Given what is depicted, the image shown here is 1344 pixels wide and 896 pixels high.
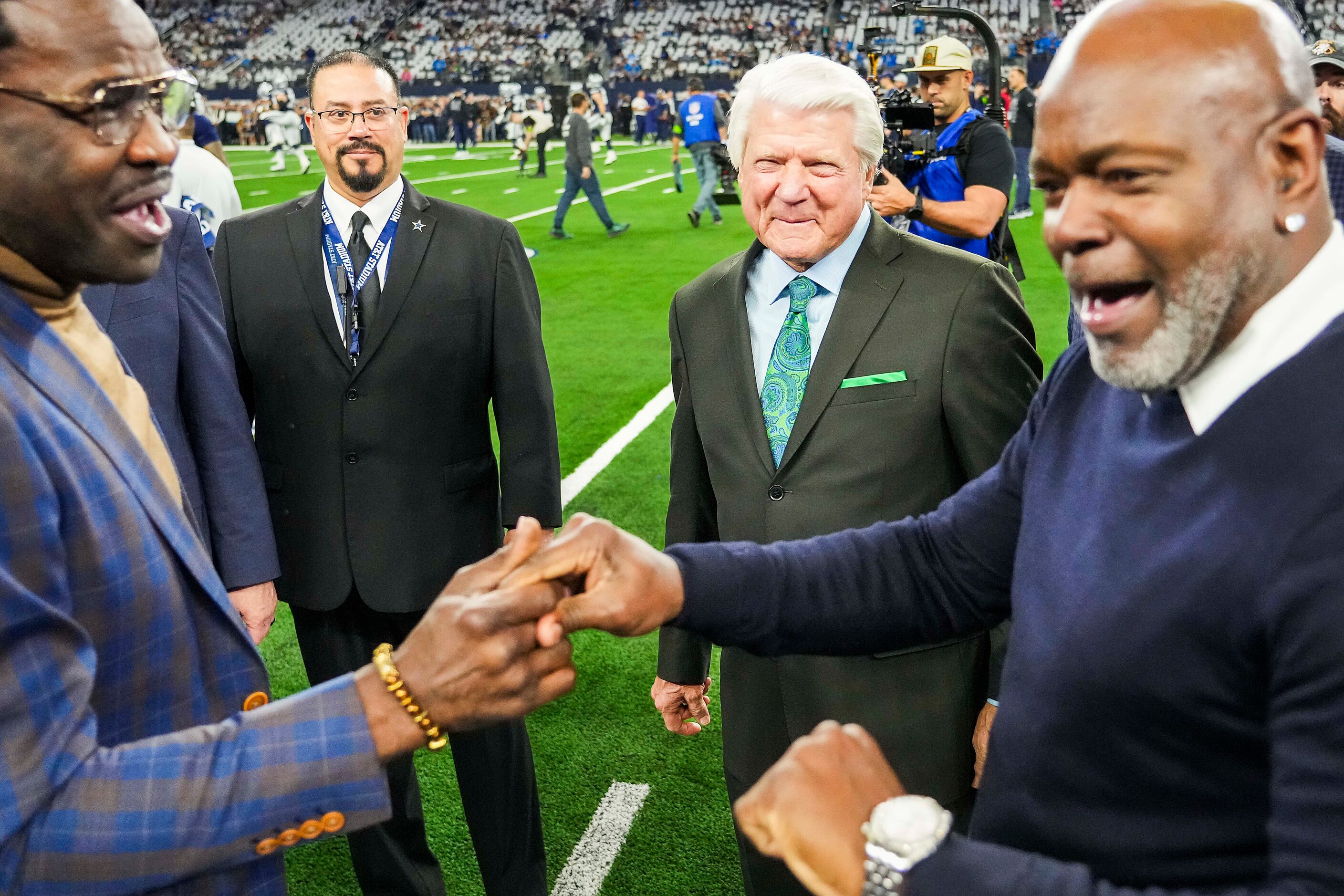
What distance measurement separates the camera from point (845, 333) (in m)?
2.45

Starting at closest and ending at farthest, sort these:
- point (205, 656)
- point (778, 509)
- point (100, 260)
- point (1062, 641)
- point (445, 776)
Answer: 1. point (1062, 641)
2. point (100, 260)
3. point (205, 656)
4. point (778, 509)
5. point (445, 776)

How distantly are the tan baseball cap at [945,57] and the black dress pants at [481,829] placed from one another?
4319 mm

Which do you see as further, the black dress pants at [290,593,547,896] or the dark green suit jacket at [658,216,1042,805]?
the black dress pants at [290,593,547,896]

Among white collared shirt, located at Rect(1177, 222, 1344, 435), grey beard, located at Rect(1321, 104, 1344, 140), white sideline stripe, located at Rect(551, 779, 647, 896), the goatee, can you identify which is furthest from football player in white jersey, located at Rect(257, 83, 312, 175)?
white collared shirt, located at Rect(1177, 222, 1344, 435)

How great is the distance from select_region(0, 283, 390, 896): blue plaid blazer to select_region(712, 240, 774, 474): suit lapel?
124 centimetres

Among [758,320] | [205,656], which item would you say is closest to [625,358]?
[758,320]

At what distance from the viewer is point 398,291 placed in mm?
3225

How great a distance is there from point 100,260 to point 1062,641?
1326 mm

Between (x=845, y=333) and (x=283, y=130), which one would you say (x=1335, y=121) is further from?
(x=283, y=130)

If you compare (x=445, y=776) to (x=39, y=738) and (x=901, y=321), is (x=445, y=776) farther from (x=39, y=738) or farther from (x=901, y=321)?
(x=39, y=738)

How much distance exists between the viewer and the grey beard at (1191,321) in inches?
49.7

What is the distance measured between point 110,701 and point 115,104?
30.0 inches

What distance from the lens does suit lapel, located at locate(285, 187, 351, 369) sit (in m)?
3.17

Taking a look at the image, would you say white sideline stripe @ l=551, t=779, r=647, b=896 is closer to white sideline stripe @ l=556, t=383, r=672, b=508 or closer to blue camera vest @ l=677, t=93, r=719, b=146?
white sideline stripe @ l=556, t=383, r=672, b=508
